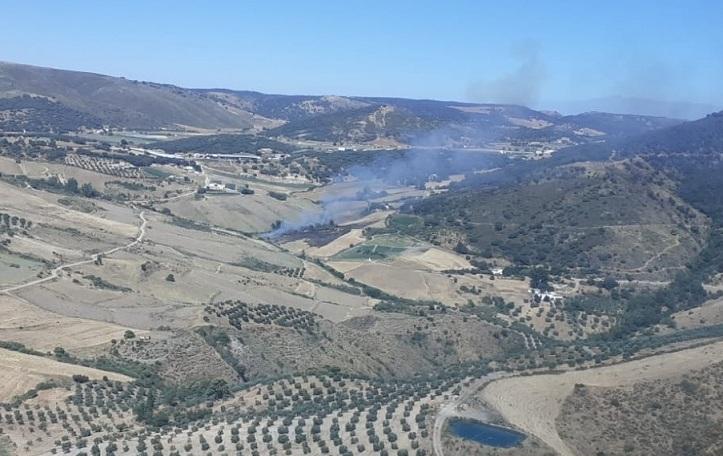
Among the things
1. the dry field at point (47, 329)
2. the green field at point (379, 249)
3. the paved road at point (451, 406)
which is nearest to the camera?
the paved road at point (451, 406)

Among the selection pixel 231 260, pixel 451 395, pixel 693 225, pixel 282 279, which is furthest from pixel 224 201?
pixel 451 395

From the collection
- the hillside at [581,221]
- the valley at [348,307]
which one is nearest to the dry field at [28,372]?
the valley at [348,307]

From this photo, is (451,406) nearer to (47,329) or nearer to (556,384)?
(556,384)

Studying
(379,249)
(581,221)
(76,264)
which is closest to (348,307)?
A: (76,264)

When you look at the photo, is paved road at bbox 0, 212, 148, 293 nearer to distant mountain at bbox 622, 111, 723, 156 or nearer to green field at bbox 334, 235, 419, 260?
green field at bbox 334, 235, 419, 260

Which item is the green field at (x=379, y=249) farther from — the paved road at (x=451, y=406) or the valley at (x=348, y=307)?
the paved road at (x=451, y=406)

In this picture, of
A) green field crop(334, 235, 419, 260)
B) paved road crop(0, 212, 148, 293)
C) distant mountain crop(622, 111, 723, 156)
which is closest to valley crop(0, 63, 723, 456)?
paved road crop(0, 212, 148, 293)

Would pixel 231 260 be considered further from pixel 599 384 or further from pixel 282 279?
pixel 599 384
